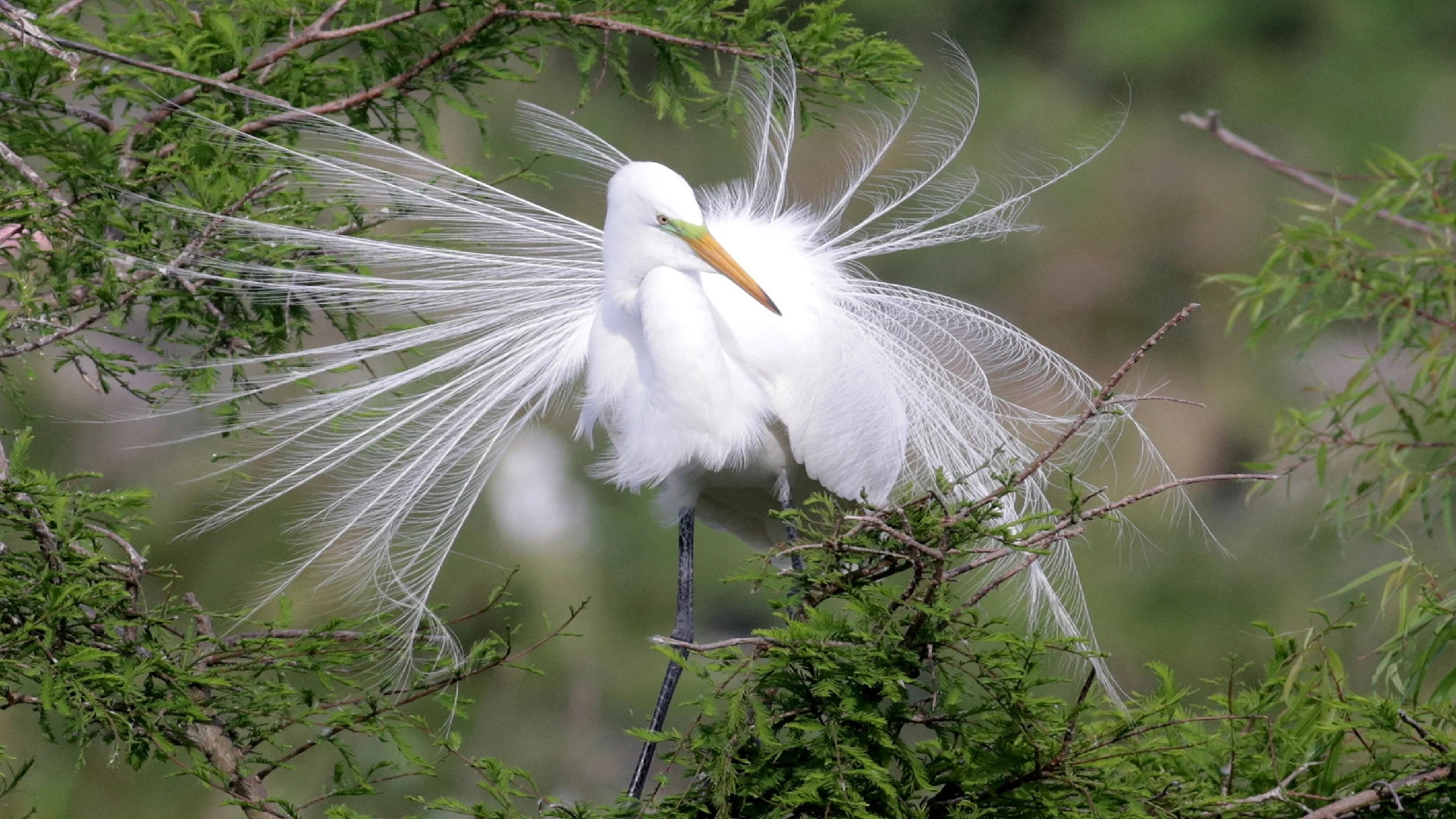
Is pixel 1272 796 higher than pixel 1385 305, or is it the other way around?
pixel 1385 305

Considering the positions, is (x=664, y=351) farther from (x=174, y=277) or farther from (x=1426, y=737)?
(x=1426, y=737)

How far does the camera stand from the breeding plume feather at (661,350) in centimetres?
212

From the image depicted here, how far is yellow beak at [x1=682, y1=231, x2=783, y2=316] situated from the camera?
1984 mm

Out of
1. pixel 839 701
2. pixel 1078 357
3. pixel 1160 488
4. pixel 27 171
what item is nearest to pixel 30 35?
pixel 27 171

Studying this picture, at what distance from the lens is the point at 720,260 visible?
79.4 inches

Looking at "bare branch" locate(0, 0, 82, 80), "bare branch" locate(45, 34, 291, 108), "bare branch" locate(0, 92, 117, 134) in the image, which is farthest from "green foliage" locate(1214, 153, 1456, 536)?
"bare branch" locate(0, 92, 117, 134)

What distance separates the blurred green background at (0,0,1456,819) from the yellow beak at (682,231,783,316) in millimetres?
1986

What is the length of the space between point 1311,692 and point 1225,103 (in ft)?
29.4

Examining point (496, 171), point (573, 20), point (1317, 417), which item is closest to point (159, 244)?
point (573, 20)

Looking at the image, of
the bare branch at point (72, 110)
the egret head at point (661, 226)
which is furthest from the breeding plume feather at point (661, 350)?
the bare branch at point (72, 110)

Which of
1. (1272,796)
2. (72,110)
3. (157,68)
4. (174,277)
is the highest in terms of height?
(157,68)

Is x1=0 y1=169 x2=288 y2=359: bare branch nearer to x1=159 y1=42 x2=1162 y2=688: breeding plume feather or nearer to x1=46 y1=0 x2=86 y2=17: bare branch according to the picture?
x1=159 y1=42 x2=1162 y2=688: breeding plume feather

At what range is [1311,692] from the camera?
1.83 metres

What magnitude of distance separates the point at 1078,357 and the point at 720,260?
7264 millimetres
